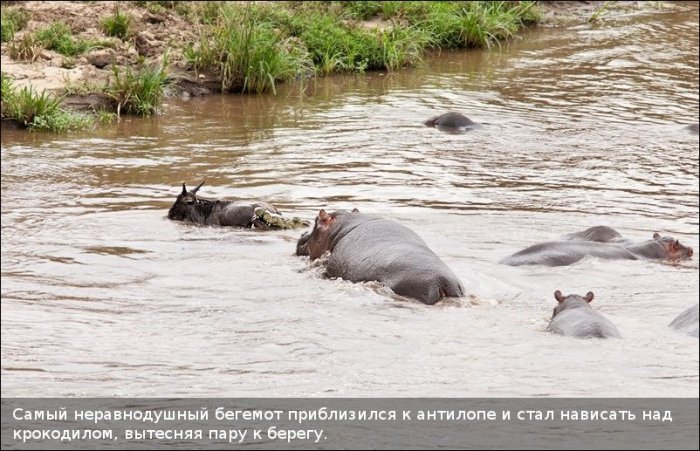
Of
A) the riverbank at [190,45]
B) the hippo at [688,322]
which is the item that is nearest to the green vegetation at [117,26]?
the riverbank at [190,45]

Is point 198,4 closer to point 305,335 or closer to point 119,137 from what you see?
point 119,137

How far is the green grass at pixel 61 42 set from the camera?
50.0ft

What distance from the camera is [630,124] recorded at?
14.0 metres

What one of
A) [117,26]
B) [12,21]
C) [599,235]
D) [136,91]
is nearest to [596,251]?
[599,235]

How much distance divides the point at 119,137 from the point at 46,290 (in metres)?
5.54

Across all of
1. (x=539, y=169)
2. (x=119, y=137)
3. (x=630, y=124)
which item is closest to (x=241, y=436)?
(x=539, y=169)

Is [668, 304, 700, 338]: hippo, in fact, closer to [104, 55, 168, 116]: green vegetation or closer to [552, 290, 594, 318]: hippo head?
[552, 290, 594, 318]: hippo head

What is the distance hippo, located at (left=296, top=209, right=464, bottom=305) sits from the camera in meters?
7.30

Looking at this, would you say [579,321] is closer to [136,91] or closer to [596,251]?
[596,251]

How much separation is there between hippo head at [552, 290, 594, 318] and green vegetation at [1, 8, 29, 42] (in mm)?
10297

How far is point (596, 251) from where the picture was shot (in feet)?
27.8

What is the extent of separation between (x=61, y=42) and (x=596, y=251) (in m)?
9.16

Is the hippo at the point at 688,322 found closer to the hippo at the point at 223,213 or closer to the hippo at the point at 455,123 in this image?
the hippo at the point at 223,213

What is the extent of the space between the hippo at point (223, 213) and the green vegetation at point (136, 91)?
445cm
